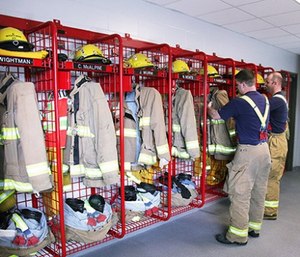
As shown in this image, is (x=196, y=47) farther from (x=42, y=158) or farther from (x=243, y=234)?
(x=42, y=158)

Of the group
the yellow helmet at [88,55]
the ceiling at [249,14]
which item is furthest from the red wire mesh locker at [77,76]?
the ceiling at [249,14]

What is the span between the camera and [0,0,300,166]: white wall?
2.63 m

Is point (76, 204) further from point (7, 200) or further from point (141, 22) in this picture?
point (141, 22)

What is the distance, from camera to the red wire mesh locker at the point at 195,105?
3.59 metres

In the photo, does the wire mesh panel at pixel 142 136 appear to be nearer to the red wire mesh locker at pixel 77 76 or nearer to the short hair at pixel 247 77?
the red wire mesh locker at pixel 77 76

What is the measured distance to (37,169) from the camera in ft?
6.82

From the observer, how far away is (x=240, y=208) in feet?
10.5

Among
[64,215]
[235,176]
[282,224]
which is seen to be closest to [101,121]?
[64,215]

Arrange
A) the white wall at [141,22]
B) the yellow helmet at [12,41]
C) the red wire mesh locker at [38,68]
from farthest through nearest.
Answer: the white wall at [141,22], the red wire mesh locker at [38,68], the yellow helmet at [12,41]

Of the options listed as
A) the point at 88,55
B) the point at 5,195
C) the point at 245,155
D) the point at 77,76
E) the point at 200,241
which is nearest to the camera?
the point at 5,195

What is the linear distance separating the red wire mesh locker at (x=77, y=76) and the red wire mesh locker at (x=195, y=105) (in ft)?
2.65

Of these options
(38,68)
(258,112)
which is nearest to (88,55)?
(38,68)

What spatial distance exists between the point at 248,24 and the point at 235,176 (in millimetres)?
2656

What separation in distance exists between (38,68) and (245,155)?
2.35 meters
